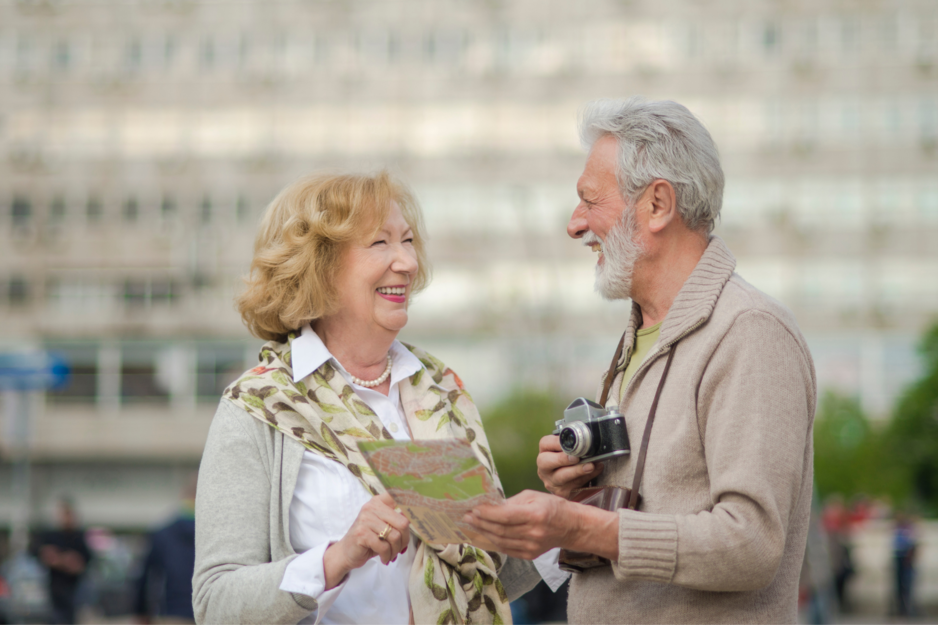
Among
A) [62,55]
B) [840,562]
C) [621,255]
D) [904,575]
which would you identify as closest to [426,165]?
[62,55]

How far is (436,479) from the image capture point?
2414 mm

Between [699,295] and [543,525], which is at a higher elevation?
[699,295]

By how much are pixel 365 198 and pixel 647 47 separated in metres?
43.0

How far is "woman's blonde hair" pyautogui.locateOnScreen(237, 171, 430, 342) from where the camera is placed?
3.31 meters

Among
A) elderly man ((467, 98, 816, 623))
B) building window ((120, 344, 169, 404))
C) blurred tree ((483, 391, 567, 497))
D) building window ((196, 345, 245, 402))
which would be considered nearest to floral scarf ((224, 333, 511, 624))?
elderly man ((467, 98, 816, 623))

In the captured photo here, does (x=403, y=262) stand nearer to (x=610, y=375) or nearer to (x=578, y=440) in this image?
(x=610, y=375)

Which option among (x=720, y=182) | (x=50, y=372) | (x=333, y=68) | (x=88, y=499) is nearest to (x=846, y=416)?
(x=333, y=68)

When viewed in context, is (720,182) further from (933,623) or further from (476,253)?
(476,253)

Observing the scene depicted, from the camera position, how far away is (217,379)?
145 feet

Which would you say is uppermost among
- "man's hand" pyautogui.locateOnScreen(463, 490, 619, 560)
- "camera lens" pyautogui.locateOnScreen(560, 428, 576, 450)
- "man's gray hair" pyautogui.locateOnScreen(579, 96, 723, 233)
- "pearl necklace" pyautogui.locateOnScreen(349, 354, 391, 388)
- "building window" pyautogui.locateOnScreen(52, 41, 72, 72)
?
"building window" pyautogui.locateOnScreen(52, 41, 72, 72)

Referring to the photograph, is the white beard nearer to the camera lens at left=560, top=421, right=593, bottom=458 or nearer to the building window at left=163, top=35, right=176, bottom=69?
the camera lens at left=560, top=421, right=593, bottom=458

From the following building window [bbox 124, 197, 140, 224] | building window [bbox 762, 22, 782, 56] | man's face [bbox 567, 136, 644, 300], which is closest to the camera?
man's face [bbox 567, 136, 644, 300]

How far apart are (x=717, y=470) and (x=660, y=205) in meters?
0.85

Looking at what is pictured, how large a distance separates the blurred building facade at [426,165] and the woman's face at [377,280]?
3886cm
